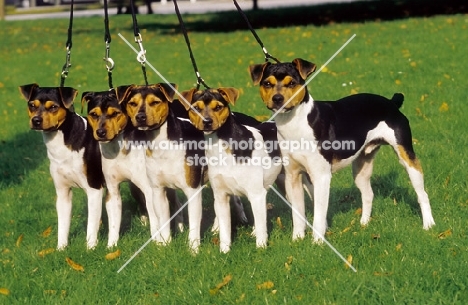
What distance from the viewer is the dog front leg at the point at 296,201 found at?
270 inches

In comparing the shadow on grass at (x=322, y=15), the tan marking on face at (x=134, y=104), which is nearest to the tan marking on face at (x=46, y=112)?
the tan marking on face at (x=134, y=104)

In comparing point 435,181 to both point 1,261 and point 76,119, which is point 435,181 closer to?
point 76,119

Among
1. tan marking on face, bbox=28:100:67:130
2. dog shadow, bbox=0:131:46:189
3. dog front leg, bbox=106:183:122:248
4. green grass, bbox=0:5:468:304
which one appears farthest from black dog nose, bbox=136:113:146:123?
dog shadow, bbox=0:131:46:189

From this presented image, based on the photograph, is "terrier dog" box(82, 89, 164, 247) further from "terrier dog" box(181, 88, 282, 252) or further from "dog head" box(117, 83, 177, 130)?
"terrier dog" box(181, 88, 282, 252)

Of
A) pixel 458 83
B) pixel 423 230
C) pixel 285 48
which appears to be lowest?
pixel 285 48

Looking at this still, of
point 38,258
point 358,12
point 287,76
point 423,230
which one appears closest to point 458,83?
point 423,230

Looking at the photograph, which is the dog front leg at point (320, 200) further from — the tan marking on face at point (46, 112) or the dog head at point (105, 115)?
the tan marking on face at point (46, 112)

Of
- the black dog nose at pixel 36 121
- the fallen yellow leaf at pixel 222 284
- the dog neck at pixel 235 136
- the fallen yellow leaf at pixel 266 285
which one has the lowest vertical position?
the fallen yellow leaf at pixel 222 284

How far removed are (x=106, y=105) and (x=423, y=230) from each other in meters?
3.33

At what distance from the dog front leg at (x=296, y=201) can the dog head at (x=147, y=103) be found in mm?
1429

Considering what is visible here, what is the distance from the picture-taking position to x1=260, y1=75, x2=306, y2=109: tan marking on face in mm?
6160

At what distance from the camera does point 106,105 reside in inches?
250

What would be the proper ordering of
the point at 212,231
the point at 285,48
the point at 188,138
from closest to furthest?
the point at 188,138
the point at 212,231
the point at 285,48

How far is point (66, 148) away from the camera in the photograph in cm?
668
